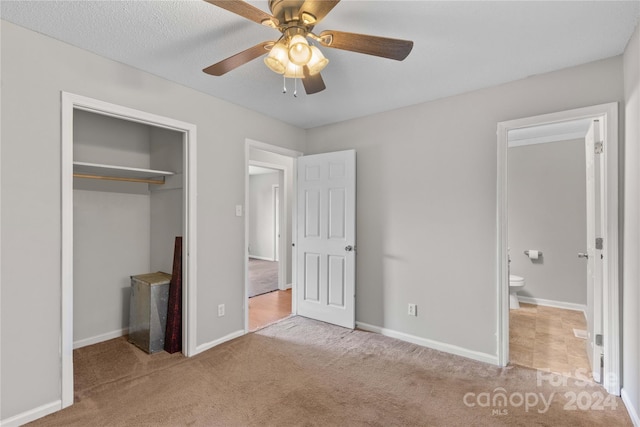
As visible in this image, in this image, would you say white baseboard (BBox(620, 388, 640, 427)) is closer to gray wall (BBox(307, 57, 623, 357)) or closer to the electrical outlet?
gray wall (BBox(307, 57, 623, 357))

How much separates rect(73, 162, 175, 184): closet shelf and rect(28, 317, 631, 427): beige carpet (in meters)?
1.65

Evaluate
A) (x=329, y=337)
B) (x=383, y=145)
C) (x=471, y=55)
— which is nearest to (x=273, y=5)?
(x=471, y=55)

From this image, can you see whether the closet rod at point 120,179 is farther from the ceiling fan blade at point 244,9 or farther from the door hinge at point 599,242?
the door hinge at point 599,242

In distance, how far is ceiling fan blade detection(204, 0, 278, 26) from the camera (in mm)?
1261

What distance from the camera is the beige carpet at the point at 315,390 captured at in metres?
1.93

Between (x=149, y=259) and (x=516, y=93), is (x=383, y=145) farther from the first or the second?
(x=149, y=259)

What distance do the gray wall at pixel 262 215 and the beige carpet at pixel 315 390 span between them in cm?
537

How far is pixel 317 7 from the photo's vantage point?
1.37 meters

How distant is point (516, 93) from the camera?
8.40ft

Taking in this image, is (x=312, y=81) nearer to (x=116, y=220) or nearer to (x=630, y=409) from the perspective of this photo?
(x=116, y=220)

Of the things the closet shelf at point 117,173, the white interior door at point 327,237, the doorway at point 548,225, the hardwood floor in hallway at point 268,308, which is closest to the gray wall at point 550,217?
the doorway at point 548,225

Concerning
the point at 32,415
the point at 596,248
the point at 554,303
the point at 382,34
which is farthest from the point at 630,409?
the point at 32,415

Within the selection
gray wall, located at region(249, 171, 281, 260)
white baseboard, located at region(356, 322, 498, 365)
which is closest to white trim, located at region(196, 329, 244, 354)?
white baseboard, located at region(356, 322, 498, 365)

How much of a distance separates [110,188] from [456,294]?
3.64 m
